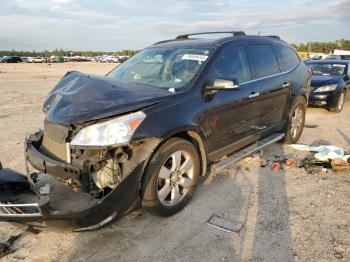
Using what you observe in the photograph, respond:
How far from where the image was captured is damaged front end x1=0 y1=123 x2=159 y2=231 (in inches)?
117

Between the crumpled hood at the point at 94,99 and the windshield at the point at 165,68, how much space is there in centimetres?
32

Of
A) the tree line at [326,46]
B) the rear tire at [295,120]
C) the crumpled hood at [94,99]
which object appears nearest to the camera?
the crumpled hood at [94,99]

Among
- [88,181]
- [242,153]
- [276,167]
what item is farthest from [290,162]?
[88,181]

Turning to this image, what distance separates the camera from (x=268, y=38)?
19.2ft

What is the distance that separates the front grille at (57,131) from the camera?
328 cm

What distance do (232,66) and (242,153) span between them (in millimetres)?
1241

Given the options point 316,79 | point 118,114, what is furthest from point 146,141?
point 316,79

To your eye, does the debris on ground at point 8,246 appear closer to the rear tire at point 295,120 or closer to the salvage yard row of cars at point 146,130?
the salvage yard row of cars at point 146,130

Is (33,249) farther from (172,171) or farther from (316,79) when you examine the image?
(316,79)

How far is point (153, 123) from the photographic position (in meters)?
3.33

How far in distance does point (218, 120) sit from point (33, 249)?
7.95 ft

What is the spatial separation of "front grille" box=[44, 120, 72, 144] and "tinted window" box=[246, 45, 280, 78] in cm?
285

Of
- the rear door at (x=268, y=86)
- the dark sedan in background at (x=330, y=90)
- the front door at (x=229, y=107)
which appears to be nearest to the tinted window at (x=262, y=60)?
the rear door at (x=268, y=86)

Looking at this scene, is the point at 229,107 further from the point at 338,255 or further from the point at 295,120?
the point at 295,120
